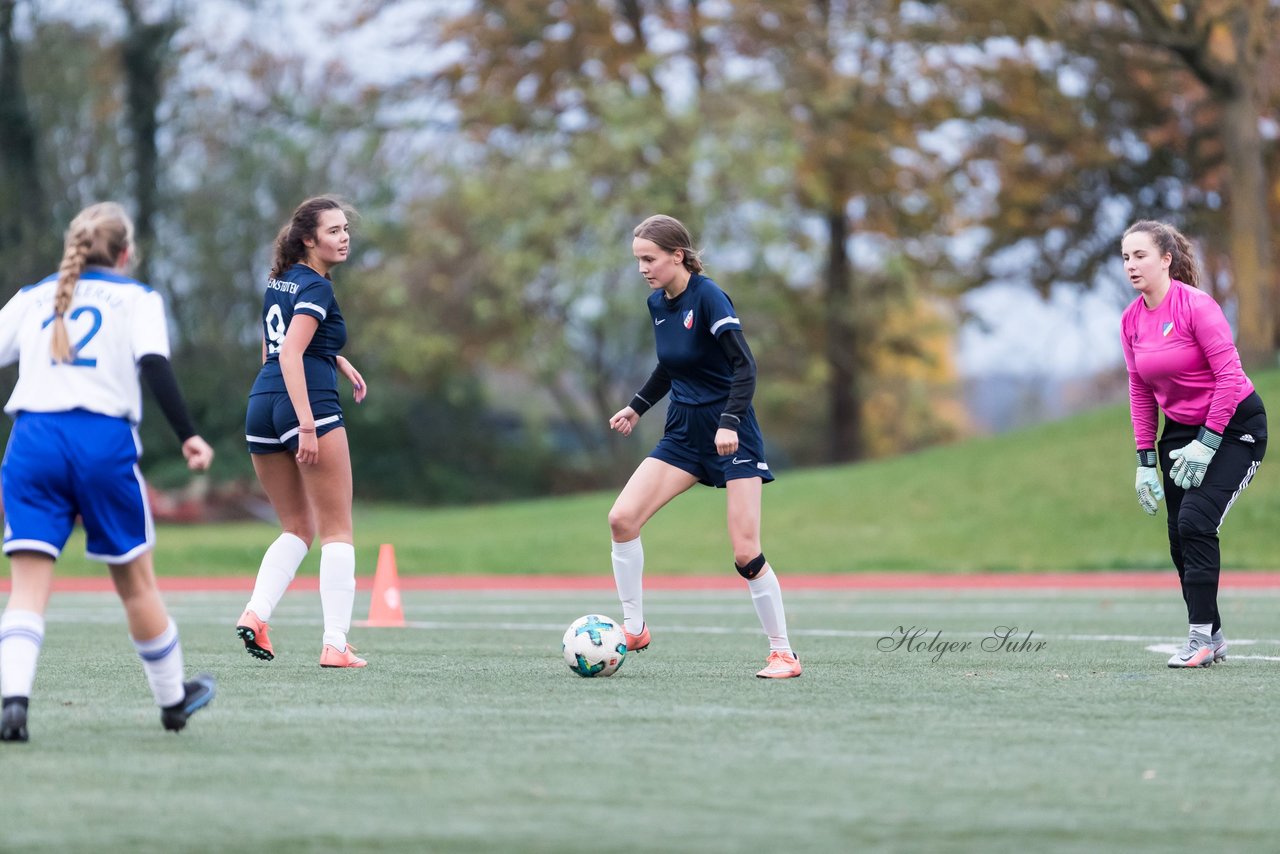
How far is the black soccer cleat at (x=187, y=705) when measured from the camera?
19.2 feet

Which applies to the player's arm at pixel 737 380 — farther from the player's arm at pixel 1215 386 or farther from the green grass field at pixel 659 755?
the player's arm at pixel 1215 386

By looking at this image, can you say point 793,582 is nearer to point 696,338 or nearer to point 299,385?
point 696,338

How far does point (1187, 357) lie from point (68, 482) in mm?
Answer: 5450

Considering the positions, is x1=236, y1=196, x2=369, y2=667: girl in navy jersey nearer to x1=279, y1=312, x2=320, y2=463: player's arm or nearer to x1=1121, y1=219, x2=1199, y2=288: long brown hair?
x1=279, y1=312, x2=320, y2=463: player's arm

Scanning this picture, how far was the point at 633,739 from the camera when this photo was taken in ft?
18.8

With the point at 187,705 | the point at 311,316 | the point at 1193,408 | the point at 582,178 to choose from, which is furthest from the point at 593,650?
the point at 582,178

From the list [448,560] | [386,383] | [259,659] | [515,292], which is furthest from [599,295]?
[259,659]

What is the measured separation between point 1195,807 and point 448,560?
62.3 ft

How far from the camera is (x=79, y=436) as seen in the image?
18.3 ft

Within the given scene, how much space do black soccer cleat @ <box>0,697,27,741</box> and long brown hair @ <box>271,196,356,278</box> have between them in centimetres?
321

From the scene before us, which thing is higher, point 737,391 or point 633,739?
point 737,391

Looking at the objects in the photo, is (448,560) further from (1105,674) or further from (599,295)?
(1105,674)

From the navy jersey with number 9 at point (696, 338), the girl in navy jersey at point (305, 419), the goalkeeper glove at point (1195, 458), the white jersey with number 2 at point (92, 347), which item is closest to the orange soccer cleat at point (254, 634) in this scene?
the girl in navy jersey at point (305, 419)

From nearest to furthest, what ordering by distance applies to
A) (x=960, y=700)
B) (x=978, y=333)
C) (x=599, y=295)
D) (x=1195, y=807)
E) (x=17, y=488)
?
(x=1195, y=807)
(x=17, y=488)
(x=960, y=700)
(x=599, y=295)
(x=978, y=333)
